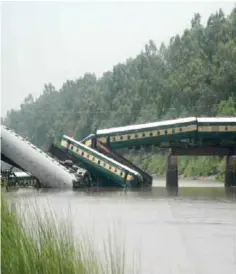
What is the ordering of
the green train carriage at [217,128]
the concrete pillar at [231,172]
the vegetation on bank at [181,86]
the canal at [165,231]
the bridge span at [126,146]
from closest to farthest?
1. the canal at [165,231]
2. the bridge span at [126,146]
3. the green train carriage at [217,128]
4. the concrete pillar at [231,172]
5. the vegetation on bank at [181,86]

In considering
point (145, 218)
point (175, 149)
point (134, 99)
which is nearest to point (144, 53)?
point (134, 99)

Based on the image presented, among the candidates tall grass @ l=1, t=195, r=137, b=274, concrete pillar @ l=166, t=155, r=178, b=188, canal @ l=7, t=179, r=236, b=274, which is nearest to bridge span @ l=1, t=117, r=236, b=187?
concrete pillar @ l=166, t=155, r=178, b=188

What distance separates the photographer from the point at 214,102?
107 m

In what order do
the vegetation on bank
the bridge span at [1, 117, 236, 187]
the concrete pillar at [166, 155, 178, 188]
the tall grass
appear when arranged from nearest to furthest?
the tall grass → the bridge span at [1, 117, 236, 187] → the concrete pillar at [166, 155, 178, 188] → the vegetation on bank

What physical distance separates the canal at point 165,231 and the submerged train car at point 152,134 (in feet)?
73.7

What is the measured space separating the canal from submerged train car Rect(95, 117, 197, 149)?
73.7 feet

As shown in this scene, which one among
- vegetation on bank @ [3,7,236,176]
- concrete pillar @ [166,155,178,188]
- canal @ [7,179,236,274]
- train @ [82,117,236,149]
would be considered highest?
vegetation on bank @ [3,7,236,176]

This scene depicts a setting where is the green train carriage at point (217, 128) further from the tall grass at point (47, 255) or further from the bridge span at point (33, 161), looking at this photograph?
the tall grass at point (47, 255)

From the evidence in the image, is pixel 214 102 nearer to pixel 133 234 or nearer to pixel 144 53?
pixel 144 53

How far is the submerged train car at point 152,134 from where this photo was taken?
60400 mm

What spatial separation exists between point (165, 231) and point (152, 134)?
124 ft

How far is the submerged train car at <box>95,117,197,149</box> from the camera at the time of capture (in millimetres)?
60400

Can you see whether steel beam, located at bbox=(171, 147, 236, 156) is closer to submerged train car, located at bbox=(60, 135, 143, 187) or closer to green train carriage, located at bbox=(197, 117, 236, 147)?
green train carriage, located at bbox=(197, 117, 236, 147)

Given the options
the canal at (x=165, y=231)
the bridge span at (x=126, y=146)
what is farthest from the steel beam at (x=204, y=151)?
the canal at (x=165, y=231)
